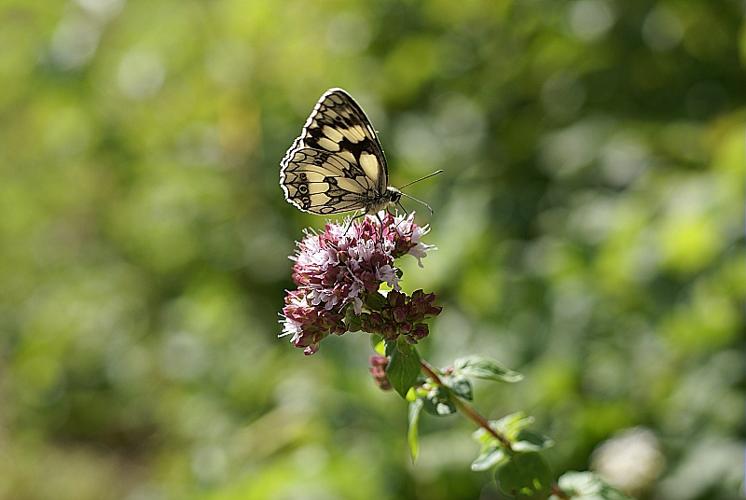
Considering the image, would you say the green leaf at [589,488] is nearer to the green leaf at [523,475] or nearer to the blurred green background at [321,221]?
the green leaf at [523,475]

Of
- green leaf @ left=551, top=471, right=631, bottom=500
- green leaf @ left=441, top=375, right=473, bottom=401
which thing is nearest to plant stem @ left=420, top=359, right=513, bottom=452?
green leaf @ left=441, top=375, right=473, bottom=401

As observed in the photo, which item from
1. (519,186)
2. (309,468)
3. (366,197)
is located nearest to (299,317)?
(366,197)

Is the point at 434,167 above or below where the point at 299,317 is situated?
above

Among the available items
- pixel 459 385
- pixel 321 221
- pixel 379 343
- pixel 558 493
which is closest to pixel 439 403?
pixel 459 385

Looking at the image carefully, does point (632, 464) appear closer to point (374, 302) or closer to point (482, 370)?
point (482, 370)

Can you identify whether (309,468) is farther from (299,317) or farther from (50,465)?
(50,465)

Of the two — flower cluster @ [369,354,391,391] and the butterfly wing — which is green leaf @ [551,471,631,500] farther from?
the butterfly wing

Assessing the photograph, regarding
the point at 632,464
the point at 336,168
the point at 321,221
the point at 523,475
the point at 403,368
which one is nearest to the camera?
the point at 403,368
